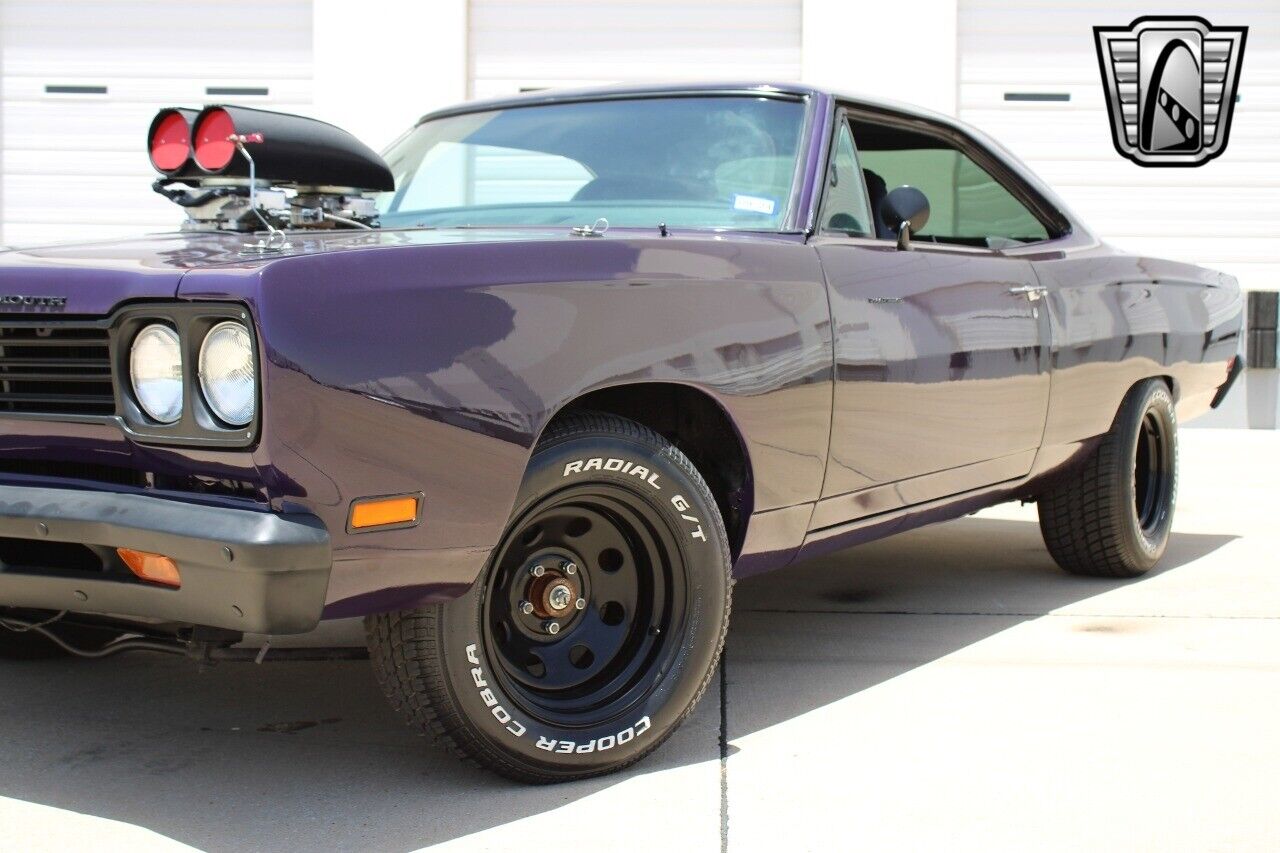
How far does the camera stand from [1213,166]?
396 inches

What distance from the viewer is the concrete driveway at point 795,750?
2.72 meters

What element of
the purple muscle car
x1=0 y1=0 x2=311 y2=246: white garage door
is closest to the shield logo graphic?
x1=0 y1=0 x2=311 y2=246: white garage door

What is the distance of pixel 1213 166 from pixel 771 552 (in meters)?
7.79

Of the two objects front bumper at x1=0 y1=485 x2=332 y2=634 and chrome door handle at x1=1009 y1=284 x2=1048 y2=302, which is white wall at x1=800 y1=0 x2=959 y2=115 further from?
front bumper at x1=0 y1=485 x2=332 y2=634

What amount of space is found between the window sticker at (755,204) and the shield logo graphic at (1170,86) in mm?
7126

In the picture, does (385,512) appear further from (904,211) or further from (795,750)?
(904,211)

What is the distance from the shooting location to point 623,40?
395 inches

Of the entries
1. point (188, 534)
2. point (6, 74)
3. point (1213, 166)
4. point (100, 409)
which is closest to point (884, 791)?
point (188, 534)

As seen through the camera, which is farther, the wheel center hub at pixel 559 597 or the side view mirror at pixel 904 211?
the side view mirror at pixel 904 211

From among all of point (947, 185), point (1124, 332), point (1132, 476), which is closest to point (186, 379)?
point (947, 185)

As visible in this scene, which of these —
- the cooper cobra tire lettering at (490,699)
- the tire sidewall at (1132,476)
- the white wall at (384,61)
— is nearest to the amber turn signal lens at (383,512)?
the cooper cobra tire lettering at (490,699)

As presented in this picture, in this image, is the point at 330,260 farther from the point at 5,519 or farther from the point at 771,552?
the point at 771,552

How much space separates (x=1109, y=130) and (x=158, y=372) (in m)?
8.65

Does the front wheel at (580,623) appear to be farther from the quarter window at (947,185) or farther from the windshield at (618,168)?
the quarter window at (947,185)
